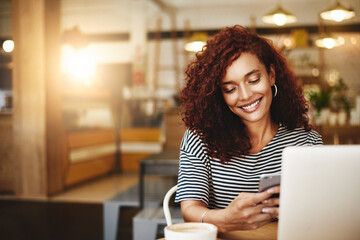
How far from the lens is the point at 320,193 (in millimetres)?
706

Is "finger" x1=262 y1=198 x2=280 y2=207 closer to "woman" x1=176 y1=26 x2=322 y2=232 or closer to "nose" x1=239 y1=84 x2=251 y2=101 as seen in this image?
"woman" x1=176 y1=26 x2=322 y2=232

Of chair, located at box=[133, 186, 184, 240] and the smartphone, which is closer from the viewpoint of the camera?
the smartphone

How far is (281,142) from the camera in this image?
1.44m

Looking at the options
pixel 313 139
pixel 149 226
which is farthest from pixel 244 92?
pixel 149 226

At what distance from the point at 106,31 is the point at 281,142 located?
30.7 ft

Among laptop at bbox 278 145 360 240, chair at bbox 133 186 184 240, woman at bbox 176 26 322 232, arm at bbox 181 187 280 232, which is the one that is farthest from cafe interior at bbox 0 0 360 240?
laptop at bbox 278 145 360 240

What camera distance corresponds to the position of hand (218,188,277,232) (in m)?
0.98

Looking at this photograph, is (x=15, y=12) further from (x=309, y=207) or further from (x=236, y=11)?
(x=236, y=11)

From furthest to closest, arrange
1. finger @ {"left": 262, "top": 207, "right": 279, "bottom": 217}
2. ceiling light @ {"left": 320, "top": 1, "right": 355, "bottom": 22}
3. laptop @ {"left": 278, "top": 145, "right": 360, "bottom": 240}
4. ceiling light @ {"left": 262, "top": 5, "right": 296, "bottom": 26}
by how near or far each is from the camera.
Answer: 1. ceiling light @ {"left": 262, "top": 5, "right": 296, "bottom": 26}
2. ceiling light @ {"left": 320, "top": 1, "right": 355, "bottom": 22}
3. finger @ {"left": 262, "top": 207, "right": 279, "bottom": 217}
4. laptop @ {"left": 278, "top": 145, "right": 360, "bottom": 240}

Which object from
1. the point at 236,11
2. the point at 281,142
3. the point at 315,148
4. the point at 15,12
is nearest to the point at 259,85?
the point at 281,142

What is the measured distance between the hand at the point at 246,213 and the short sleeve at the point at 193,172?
0.26 meters

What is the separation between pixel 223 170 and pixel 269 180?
0.53m

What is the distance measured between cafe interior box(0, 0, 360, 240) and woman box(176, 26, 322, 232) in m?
0.37

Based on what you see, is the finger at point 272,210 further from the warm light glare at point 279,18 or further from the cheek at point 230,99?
the warm light glare at point 279,18
